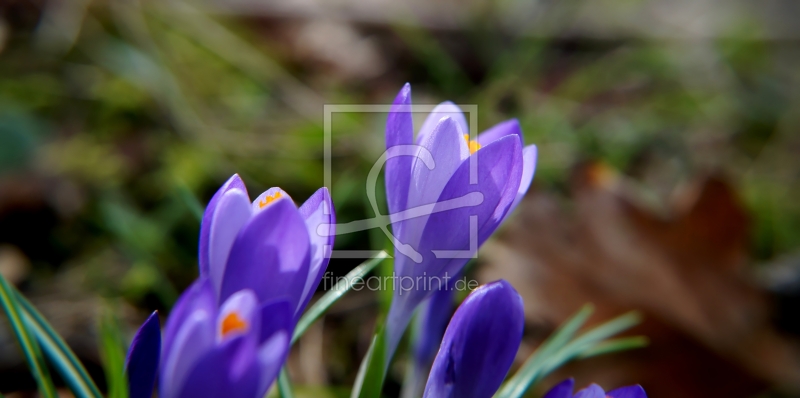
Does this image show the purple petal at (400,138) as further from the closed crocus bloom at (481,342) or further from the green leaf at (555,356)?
the green leaf at (555,356)

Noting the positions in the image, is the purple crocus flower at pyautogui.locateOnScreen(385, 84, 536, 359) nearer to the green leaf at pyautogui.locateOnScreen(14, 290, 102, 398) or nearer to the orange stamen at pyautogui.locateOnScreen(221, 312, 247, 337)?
the orange stamen at pyautogui.locateOnScreen(221, 312, 247, 337)

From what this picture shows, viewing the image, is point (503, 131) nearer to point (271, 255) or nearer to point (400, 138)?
point (400, 138)

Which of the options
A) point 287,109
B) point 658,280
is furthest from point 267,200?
point 287,109

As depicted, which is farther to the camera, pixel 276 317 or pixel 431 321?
pixel 431 321

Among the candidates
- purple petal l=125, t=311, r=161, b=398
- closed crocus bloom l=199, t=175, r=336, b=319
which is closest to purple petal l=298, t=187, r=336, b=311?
closed crocus bloom l=199, t=175, r=336, b=319

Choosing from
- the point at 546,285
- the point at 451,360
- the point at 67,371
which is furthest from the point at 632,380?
the point at 67,371
